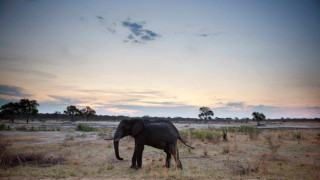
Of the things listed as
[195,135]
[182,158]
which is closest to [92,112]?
[195,135]

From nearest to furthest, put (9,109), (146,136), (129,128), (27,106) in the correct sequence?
(146,136)
(129,128)
(9,109)
(27,106)

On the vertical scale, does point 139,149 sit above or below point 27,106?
below

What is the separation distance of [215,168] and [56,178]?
23.8ft

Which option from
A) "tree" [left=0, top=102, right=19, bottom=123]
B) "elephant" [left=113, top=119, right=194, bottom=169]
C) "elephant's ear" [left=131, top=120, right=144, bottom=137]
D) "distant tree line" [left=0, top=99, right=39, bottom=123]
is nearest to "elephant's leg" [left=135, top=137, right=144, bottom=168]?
"elephant" [left=113, top=119, right=194, bottom=169]

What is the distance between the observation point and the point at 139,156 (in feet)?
38.2

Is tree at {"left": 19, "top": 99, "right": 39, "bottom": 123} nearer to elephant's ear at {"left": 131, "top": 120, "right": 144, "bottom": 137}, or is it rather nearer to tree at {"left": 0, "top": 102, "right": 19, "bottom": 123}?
tree at {"left": 0, "top": 102, "right": 19, "bottom": 123}

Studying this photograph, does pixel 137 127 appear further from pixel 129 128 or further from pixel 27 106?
pixel 27 106

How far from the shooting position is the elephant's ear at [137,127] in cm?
1174

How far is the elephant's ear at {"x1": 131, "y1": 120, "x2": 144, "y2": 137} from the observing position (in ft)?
38.5

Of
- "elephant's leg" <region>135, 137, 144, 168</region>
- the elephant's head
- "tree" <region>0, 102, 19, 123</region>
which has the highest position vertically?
"tree" <region>0, 102, 19, 123</region>

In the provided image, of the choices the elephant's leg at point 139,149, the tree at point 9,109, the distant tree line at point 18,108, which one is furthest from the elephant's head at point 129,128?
the tree at point 9,109

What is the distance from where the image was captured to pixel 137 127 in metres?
11.8

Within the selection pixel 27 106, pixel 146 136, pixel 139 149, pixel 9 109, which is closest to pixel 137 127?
pixel 146 136

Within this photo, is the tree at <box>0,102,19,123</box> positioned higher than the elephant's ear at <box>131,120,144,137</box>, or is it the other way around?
the tree at <box>0,102,19,123</box>
